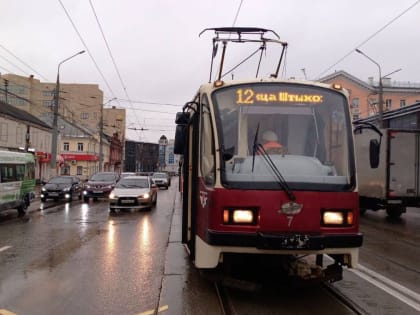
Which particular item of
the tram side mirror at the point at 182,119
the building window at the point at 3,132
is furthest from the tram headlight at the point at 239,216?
the building window at the point at 3,132

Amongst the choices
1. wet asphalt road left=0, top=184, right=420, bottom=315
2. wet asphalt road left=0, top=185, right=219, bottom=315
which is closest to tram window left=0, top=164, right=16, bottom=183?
wet asphalt road left=0, top=185, right=219, bottom=315

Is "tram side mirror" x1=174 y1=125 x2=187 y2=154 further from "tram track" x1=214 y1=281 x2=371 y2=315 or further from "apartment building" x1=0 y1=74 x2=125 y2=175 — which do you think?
"apartment building" x1=0 y1=74 x2=125 y2=175

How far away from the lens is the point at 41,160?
55156mm

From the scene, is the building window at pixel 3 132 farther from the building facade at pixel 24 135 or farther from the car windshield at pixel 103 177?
the car windshield at pixel 103 177

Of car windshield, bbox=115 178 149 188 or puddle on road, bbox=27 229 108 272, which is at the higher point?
car windshield, bbox=115 178 149 188

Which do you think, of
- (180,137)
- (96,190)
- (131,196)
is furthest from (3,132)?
(180,137)

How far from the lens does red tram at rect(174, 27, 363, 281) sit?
6004mm

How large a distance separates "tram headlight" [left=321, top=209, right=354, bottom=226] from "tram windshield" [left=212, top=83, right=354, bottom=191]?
0.96 ft

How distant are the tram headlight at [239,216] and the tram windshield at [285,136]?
0.31 meters

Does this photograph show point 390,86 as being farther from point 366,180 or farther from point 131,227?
point 131,227

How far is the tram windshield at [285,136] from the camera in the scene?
20.4ft

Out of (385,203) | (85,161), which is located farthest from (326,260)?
(85,161)

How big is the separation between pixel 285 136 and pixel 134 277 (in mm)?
3488

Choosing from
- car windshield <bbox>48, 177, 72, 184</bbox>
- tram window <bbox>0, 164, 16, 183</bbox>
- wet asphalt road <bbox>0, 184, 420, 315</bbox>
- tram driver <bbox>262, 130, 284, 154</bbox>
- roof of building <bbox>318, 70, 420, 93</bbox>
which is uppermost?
roof of building <bbox>318, 70, 420, 93</bbox>
